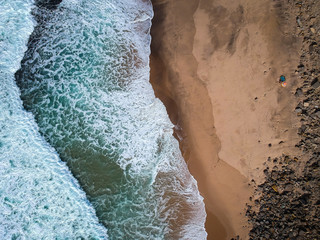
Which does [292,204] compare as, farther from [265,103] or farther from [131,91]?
[131,91]

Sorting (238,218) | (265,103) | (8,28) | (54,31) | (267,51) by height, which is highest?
(267,51)

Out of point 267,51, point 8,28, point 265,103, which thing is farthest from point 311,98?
Result: point 8,28

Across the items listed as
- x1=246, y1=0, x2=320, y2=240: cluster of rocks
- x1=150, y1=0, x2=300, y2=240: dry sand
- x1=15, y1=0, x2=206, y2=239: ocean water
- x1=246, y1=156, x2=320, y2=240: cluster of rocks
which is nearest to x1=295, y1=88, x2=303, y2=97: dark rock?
x1=246, y1=0, x2=320, y2=240: cluster of rocks

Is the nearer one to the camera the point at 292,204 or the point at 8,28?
the point at 292,204

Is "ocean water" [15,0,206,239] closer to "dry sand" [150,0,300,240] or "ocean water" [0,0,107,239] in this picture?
"ocean water" [0,0,107,239]

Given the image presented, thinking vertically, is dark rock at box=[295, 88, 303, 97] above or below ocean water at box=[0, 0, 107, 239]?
above

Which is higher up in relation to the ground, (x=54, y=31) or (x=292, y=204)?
(x=54, y=31)

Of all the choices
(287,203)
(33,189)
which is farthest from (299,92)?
(33,189)
